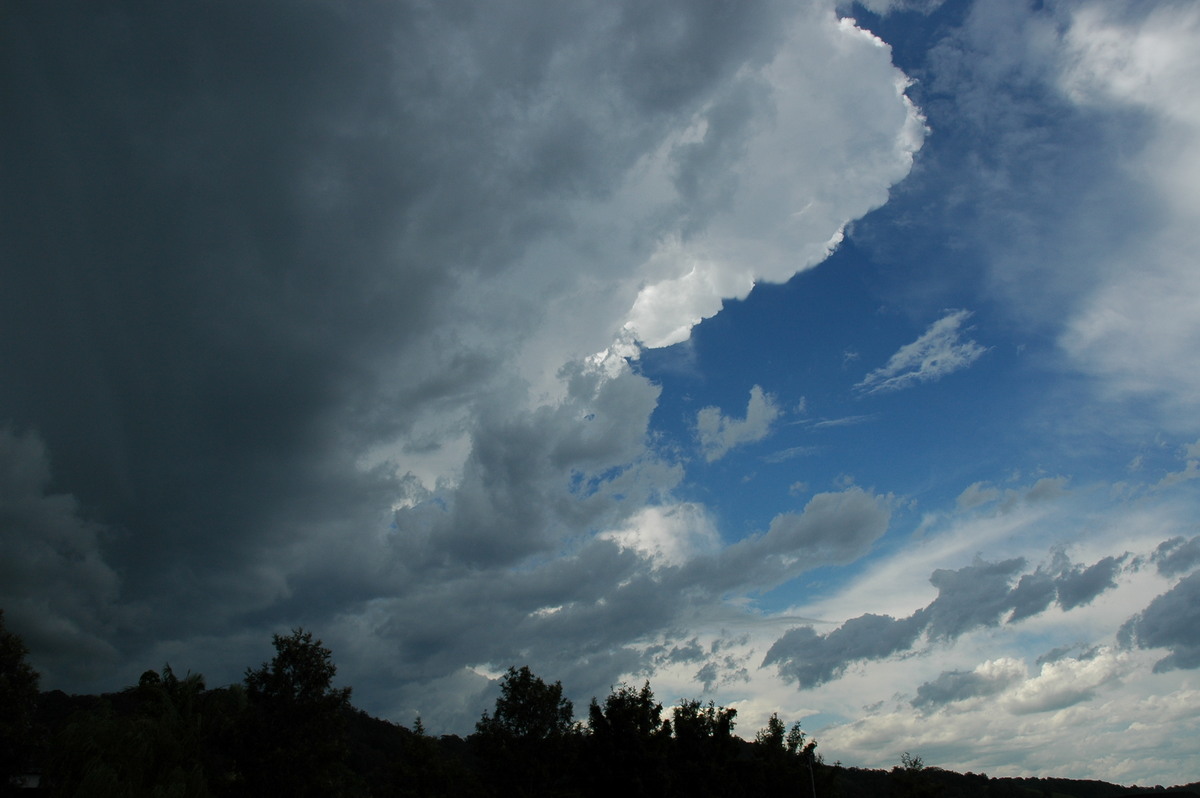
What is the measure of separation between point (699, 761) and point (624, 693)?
31.7 ft

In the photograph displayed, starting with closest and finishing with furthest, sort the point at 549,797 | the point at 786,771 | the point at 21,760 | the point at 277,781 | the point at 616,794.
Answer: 1. the point at 21,760
2. the point at 277,781
3. the point at 549,797
4. the point at 616,794
5. the point at 786,771

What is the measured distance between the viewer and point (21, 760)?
1182 inches

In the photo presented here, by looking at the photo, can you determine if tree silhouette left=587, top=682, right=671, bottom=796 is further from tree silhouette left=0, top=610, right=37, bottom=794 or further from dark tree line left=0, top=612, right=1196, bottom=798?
tree silhouette left=0, top=610, right=37, bottom=794

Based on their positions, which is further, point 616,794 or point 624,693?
point 624,693

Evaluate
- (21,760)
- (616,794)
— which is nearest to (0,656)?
(21,760)

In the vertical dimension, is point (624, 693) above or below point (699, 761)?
above

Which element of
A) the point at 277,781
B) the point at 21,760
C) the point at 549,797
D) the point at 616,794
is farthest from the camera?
the point at 616,794

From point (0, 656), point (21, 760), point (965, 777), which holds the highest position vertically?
point (0, 656)

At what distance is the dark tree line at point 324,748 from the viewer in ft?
93.8

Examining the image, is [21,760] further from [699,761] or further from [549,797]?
[699,761]

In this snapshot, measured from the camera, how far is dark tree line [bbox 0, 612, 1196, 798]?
28594 mm

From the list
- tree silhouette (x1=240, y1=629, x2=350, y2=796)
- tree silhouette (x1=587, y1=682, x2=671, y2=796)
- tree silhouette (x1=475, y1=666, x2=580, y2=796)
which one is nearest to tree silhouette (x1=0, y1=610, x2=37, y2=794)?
tree silhouette (x1=240, y1=629, x2=350, y2=796)

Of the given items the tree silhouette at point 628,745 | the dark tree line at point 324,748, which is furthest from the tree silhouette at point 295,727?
the tree silhouette at point 628,745

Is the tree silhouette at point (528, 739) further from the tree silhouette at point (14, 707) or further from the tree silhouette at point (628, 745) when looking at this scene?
the tree silhouette at point (14, 707)
